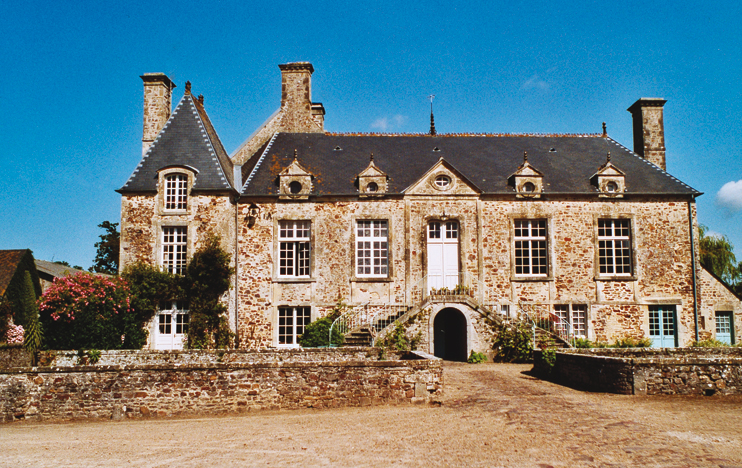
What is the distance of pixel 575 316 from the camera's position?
62.6 ft

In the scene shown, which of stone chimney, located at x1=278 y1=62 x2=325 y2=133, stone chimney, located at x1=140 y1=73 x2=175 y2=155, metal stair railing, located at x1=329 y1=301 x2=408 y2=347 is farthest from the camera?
stone chimney, located at x1=278 y1=62 x2=325 y2=133

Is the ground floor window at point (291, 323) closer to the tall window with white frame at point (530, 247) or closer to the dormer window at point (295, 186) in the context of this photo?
the dormer window at point (295, 186)

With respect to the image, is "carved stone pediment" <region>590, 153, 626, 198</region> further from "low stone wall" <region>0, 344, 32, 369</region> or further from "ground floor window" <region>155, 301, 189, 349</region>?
"low stone wall" <region>0, 344, 32, 369</region>

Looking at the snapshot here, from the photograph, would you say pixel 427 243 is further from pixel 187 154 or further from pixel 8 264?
pixel 8 264

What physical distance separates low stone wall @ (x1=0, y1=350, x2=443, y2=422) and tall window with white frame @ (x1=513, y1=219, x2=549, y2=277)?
33.0ft

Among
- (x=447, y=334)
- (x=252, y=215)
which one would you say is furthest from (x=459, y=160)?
(x=252, y=215)

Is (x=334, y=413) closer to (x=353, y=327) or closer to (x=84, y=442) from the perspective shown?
(x=84, y=442)

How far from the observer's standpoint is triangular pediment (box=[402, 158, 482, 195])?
19.3 metres

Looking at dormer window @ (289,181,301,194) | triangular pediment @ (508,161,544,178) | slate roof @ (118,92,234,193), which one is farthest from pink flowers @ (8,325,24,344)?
triangular pediment @ (508,161,544,178)

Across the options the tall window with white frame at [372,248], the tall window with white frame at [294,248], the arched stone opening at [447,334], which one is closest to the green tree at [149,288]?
the tall window with white frame at [294,248]

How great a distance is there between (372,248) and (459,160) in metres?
4.86

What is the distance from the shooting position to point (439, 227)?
19.3 metres

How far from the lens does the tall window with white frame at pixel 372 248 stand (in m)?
19.1

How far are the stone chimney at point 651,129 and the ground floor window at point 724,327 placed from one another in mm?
5832
